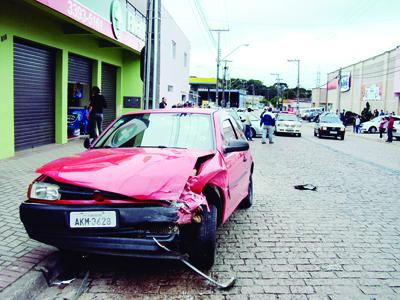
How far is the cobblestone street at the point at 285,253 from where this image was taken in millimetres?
3936

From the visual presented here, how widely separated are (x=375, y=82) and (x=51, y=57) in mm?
41803

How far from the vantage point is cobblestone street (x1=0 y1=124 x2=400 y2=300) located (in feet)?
12.9

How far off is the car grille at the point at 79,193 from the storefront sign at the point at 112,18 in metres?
6.92

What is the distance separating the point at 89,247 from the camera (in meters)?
3.72

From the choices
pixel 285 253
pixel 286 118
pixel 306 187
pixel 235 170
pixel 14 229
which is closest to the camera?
pixel 285 253

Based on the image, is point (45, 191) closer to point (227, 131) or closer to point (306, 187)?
point (227, 131)

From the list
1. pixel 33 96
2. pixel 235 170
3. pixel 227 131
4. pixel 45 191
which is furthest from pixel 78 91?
pixel 45 191

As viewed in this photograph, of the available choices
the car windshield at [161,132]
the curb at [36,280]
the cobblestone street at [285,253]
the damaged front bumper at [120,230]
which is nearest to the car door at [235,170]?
the car windshield at [161,132]

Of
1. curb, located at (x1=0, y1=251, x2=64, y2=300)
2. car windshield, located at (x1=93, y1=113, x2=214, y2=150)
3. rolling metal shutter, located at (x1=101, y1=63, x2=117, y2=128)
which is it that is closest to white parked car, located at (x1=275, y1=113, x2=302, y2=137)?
rolling metal shutter, located at (x1=101, y1=63, x2=117, y2=128)

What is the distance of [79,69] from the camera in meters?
16.3

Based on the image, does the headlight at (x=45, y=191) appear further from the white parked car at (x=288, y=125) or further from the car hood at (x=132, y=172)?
the white parked car at (x=288, y=125)

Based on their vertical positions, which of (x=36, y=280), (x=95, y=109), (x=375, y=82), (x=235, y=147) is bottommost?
(x=36, y=280)

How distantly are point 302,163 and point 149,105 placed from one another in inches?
213

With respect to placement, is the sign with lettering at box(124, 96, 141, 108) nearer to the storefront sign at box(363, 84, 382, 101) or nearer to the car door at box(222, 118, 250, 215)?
the car door at box(222, 118, 250, 215)
